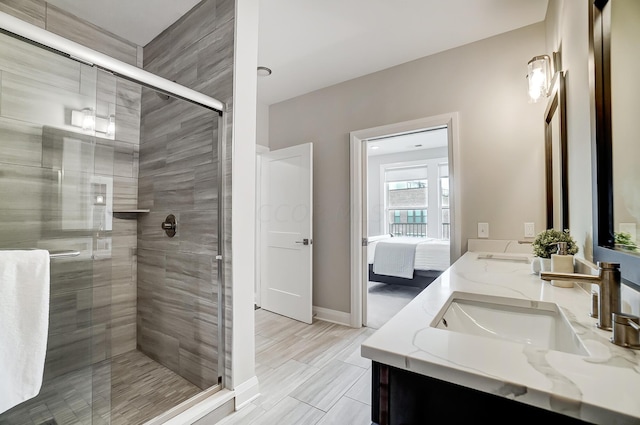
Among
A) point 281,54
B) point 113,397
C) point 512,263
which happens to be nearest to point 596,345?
point 512,263

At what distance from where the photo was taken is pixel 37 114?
136cm

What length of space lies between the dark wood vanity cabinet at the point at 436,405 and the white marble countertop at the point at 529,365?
3 cm

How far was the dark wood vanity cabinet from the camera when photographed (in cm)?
51

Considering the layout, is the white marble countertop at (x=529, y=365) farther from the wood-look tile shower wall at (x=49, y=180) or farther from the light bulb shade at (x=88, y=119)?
the light bulb shade at (x=88, y=119)

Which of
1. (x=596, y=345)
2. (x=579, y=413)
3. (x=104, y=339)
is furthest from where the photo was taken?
(x=104, y=339)

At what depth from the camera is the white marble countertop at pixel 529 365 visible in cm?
46

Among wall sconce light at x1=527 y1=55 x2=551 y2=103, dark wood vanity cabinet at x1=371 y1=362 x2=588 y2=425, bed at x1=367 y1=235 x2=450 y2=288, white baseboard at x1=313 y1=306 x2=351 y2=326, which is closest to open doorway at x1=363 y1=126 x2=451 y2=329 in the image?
bed at x1=367 y1=235 x2=450 y2=288

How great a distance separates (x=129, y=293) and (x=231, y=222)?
1.36 m

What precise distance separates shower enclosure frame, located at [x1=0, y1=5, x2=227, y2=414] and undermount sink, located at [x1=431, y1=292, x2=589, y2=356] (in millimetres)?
1272

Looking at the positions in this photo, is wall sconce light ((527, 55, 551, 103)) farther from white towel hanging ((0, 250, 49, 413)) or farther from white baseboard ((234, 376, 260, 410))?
white towel hanging ((0, 250, 49, 413))

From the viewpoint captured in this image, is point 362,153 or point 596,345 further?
point 362,153

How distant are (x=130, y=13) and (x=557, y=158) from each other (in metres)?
2.98

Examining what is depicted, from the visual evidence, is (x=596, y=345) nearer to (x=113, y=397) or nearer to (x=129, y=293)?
(x=113, y=397)

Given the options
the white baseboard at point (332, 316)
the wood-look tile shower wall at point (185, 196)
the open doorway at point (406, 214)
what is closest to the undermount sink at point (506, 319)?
the wood-look tile shower wall at point (185, 196)
